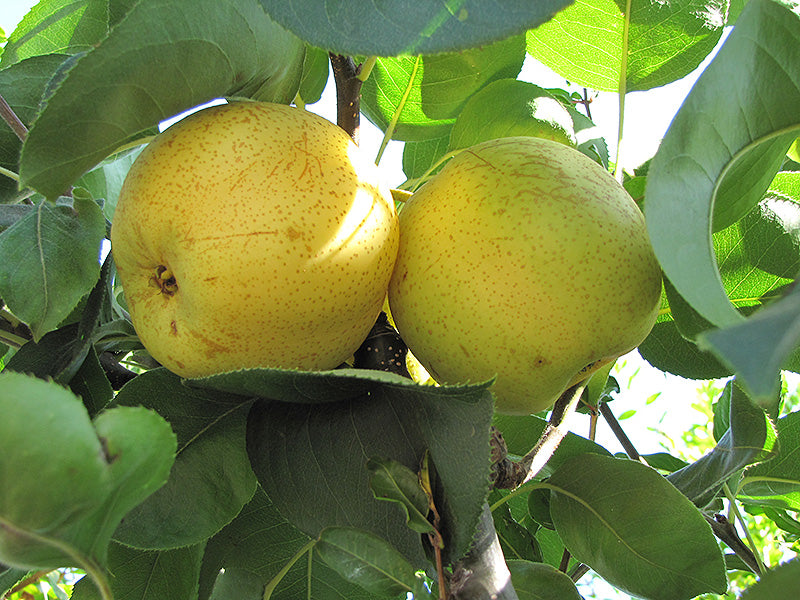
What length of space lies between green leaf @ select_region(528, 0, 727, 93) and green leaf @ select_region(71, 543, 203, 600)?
35.0 inches

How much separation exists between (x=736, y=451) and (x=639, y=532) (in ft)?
0.93

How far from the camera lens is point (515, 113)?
1038 millimetres

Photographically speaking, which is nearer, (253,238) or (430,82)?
(253,238)

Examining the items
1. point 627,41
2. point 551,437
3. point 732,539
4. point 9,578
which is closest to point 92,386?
point 9,578

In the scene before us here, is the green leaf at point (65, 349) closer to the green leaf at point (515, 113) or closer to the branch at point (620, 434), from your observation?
the green leaf at point (515, 113)

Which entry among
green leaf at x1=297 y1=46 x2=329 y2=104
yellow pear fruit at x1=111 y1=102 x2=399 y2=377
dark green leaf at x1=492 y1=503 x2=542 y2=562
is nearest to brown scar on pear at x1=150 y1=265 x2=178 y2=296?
yellow pear fruit at x1=111 y1=102 x2=399 y2=377

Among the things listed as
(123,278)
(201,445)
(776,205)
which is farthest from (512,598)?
(776,205)

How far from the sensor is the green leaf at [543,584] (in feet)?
3.03

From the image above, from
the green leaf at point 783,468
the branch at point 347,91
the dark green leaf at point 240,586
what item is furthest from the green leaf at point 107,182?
the green leaf at point 783,468

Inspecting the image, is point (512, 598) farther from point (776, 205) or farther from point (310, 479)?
point (776, 205)

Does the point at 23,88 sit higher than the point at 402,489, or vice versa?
the point at 23,88

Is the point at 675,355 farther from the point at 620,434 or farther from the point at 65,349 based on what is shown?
the point at 65,349

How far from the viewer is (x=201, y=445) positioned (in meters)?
0.83

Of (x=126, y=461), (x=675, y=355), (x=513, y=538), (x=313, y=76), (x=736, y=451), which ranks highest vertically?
(x=313, y=76)
